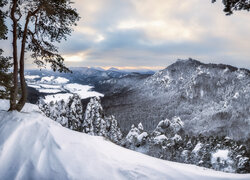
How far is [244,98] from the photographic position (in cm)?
19550

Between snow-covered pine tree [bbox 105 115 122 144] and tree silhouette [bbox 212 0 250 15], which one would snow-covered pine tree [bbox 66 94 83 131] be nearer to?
snow-covered pine tree [bbox 105 115 122 144]

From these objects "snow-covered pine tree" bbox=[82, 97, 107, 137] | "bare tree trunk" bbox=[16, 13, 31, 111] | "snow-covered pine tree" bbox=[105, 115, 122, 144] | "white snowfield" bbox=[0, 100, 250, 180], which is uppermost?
"bare tree trunk" bbox=[16, 13, 31, 111]

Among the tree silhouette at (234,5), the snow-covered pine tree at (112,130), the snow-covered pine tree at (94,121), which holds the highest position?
the tree silhouette at (234,5)

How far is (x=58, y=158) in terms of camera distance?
5484 mm

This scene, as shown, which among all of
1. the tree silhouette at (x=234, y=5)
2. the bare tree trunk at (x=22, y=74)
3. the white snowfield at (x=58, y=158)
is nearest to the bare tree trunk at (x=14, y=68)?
the bare tree trunk at (x=22, y=74)

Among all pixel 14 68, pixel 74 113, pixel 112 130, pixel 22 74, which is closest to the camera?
pixel 14 68

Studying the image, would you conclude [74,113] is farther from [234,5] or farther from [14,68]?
[234,5]

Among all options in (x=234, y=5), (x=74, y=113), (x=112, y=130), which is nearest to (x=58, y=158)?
(x=234, y=5)

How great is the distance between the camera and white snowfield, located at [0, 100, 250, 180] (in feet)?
16.5

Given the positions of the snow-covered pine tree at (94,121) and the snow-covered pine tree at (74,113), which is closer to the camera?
the snow-covered pine tree at (94,121)

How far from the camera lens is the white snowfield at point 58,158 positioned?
5031mm

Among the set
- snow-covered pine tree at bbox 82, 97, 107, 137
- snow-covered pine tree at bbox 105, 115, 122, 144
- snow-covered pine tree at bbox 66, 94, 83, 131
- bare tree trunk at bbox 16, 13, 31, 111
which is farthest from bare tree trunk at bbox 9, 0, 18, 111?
snow-covered pine tree at bbox 105, 115, 122, 144

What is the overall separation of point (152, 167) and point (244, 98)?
230 m

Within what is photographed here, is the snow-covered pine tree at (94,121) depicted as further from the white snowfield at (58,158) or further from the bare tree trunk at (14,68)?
the white snowfield at (58,158)
